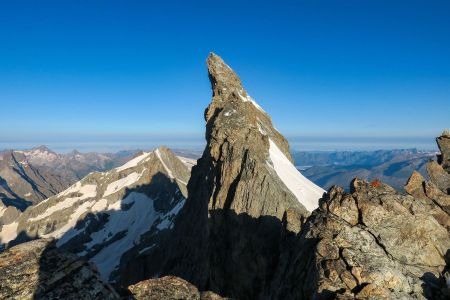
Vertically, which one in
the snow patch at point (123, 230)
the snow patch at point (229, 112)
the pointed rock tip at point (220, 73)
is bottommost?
the snow patch at point (123, 230)

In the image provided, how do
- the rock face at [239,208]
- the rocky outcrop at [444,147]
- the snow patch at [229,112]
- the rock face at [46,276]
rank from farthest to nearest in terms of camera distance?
1. the snow patch at [229,112]
2. the rocky outcrop at [444,147]
3. the rock face at [239,208]
4. the rock face at [46,276]

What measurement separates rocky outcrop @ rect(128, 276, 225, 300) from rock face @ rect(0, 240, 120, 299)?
245 centimetres

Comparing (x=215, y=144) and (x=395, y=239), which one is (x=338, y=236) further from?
(x=215, y=144)

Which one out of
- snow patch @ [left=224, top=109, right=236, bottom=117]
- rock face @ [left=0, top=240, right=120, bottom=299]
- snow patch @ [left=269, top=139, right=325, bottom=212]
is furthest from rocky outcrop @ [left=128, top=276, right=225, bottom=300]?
snow patch @ [left=224, top=109, right=236, bottom=117]

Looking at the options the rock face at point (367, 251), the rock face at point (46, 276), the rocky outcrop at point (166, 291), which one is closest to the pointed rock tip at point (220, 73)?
the rock face at point (367, 251)

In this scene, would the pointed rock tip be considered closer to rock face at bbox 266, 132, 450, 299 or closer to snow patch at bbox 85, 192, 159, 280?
rock face at bbox 266, 132, 450, 299

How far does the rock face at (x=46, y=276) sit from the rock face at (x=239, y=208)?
20024 millimetres

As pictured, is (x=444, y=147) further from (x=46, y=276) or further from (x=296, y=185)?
(x=46, y=276)

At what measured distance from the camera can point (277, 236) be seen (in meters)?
39.3

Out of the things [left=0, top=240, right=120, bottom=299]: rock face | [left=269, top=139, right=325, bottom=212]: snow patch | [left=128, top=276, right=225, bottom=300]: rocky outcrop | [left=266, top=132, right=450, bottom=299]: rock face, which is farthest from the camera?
[left=269, top=139, right=325, bottom=212]: snow patch

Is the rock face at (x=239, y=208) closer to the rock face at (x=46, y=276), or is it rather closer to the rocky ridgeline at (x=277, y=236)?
the rocky ridgeline at (x=277, y=236)

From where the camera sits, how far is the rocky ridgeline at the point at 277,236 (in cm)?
1914

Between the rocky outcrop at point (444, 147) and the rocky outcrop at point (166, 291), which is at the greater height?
the rocky outcrop at point (444, 147)

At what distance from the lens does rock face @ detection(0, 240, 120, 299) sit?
15.0 meters
